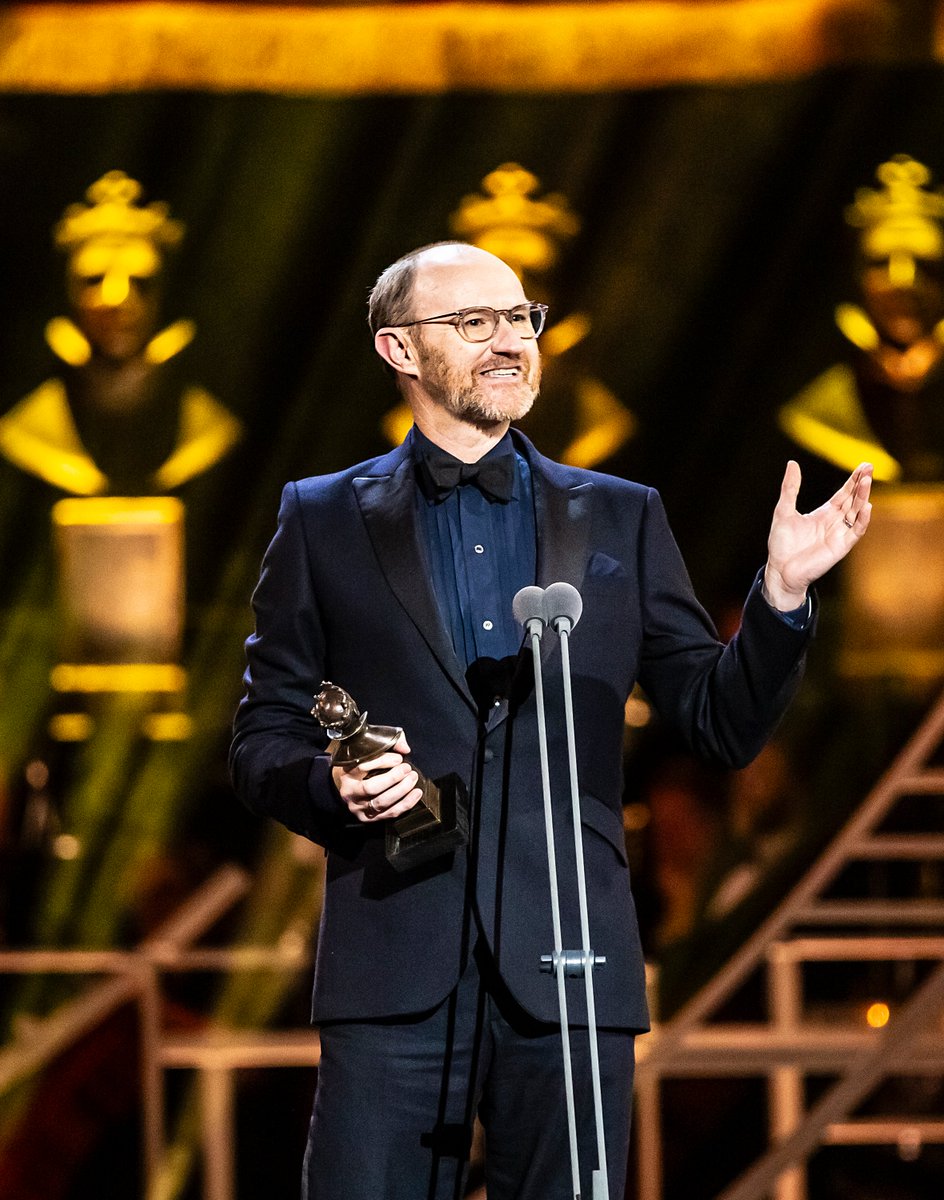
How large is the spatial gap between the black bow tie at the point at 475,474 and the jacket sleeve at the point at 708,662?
0.15 m

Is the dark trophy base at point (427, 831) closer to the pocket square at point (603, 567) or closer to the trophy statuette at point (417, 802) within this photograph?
the trophy statuette at point (417, 802)

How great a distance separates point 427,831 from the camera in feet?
→ 5.08

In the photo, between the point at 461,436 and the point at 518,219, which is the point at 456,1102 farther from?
the point at 518,219

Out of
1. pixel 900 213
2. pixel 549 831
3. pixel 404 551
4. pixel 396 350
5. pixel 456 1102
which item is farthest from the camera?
pixel 900 213

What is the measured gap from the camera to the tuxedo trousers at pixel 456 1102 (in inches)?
62.3

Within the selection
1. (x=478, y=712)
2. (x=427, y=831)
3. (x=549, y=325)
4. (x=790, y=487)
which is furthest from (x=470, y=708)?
(x=549, y=325)

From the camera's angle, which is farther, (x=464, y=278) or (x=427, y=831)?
(x=464, y=278)

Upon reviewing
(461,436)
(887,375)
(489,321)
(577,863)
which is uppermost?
(887,375)

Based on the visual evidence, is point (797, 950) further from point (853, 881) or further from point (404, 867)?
point (404, 867)

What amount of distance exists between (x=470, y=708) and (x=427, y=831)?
0.48ft

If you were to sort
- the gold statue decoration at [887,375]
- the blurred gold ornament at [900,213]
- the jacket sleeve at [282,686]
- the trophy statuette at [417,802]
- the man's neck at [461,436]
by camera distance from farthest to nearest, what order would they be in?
the gold statue decoration at [887,375] < the blurred gold ornament at [900,213] < the man's neck at [461,436] < the jacket sleeve at [282,686] < the trophy statuette at [417,802]

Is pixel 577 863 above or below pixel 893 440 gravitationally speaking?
below

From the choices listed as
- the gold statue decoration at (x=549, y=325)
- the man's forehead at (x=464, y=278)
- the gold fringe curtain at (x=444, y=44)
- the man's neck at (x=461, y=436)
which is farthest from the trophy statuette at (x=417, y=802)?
the gold fringe curtain at (x=444, y=44)

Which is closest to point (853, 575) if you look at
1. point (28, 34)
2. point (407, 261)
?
point (28, 34)
